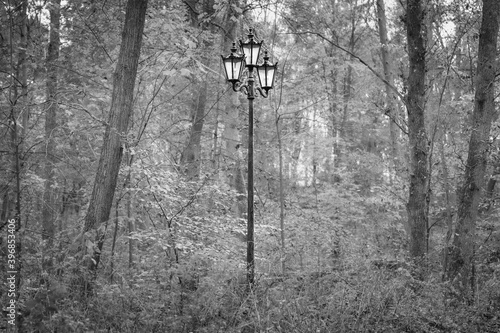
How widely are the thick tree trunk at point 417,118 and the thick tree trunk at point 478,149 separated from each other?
60 cm

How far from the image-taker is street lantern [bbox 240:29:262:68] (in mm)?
6832

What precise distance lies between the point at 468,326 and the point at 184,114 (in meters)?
11.8

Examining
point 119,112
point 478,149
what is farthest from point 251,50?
point 478,149

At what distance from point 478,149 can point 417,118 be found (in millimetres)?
1101

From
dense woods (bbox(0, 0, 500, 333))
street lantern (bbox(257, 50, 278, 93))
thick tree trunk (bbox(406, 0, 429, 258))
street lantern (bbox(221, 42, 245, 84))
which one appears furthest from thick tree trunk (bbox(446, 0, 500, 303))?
street lantern (bbox(221, 42, 245, 84))

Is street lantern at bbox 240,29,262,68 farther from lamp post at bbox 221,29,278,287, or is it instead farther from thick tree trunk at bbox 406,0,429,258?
thick tree trunk at bbox 406,0,429,258

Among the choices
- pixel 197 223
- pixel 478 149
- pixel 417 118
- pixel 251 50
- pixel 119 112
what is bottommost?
pixel 197 223

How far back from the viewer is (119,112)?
680 centimetres

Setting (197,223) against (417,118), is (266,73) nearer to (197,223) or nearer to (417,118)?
(417,118)

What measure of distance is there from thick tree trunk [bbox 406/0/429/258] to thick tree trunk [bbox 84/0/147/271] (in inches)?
183

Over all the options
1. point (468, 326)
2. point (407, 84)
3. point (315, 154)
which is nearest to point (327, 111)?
point (315, 154)

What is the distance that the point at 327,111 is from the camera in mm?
18391

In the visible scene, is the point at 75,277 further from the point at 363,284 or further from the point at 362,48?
the point at 362,48

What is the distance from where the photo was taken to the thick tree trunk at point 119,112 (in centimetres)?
665
